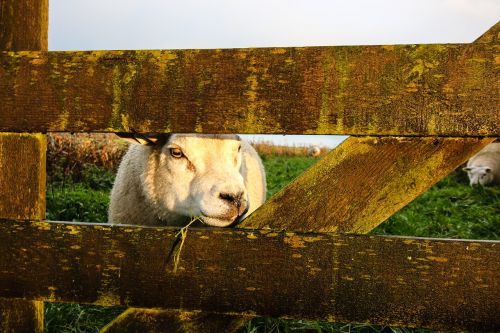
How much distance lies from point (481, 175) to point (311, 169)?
12148 mm

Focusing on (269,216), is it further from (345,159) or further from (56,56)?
(56,56)

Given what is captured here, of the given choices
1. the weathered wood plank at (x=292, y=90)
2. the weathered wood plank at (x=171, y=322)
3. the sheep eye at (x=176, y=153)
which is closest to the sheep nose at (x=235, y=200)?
the sheep eye at (x=176, y=153)

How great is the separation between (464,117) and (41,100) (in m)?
1.78

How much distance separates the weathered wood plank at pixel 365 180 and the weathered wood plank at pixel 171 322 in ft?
1.95

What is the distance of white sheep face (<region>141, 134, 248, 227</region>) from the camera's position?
335 centimetres

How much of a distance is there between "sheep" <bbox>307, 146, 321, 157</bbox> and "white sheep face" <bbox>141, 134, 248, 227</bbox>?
1956cm

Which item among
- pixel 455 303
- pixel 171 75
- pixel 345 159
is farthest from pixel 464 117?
pixel 171 75

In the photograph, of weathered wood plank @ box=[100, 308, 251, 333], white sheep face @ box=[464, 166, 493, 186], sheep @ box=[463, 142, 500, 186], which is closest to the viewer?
weathered wood plank @ box=[100, 308, 251, 333]

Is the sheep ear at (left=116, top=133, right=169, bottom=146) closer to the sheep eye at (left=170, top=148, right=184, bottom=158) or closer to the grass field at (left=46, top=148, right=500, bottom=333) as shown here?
the sheep eye at (left=170, top=148, right=184, bottom=158)

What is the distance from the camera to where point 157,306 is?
229 centimetres

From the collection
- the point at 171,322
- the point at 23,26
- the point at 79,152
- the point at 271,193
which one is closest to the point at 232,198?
the point at 171,322

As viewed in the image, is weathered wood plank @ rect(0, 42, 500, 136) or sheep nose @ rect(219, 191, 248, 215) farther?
sheep nose @ rect(219, 191, 248, 215)

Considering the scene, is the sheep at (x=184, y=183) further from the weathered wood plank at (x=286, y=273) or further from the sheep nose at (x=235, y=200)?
the weathered wood plank at (x=286, y=273)

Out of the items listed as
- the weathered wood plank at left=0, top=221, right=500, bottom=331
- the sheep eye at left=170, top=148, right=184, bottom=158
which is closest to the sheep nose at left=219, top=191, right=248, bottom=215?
the sheep eye at left=170, top=148, right=184, bottom=158
